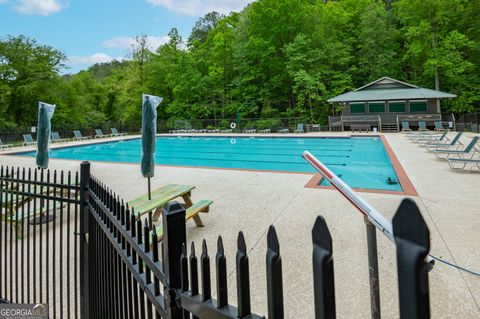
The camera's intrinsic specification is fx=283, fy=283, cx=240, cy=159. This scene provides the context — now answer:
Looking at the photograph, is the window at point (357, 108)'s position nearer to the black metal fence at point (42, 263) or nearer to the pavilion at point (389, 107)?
the pavilion at point (389, 107)

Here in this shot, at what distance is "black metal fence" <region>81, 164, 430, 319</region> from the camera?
1.67ft

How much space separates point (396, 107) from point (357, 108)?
316cm

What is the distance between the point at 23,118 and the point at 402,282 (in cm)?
3812

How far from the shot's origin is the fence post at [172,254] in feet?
3.74

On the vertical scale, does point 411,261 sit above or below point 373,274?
above

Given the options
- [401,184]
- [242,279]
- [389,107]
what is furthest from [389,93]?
[242,279]

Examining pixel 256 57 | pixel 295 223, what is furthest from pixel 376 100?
pixel 295 223

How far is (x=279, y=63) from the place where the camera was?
33.2m

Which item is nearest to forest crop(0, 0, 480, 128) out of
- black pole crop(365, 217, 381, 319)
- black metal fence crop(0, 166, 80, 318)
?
black metal fence crop(0, 166, 80, 318)

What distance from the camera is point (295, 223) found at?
4363 mm

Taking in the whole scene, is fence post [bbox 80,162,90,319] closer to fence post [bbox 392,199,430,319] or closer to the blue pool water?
fence post [bbox 392,199,430,319]

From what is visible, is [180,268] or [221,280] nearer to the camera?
[221,280]

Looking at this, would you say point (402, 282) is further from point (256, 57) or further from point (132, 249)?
point (256, 57)

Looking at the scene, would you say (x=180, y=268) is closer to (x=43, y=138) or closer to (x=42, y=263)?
(x=42, y=263)
